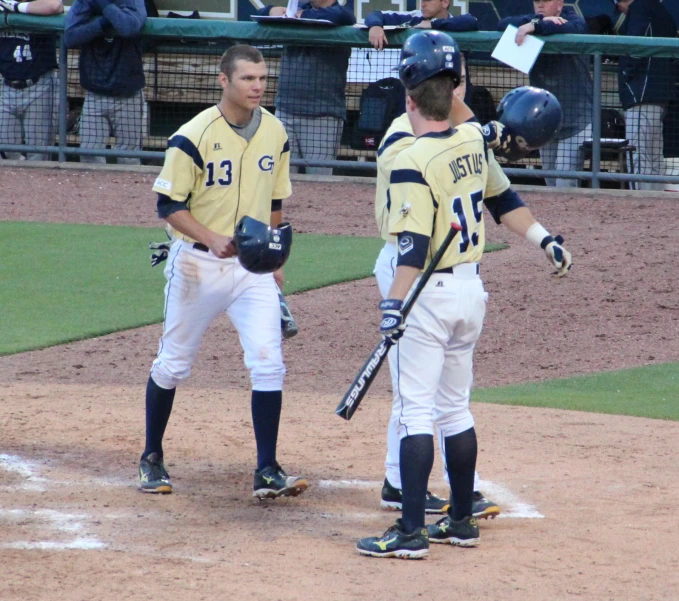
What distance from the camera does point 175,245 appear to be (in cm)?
526

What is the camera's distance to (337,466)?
18.9 feet

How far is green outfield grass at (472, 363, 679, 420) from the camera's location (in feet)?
22.4

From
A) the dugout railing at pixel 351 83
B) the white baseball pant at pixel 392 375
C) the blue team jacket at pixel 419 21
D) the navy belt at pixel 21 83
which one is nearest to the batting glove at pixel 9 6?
the dugout railing at pixel 351 83

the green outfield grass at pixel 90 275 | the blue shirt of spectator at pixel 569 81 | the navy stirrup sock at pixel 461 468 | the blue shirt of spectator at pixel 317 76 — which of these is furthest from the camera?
the blue shirt of spectator at pixel 317 76

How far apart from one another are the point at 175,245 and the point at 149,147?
7839 mm

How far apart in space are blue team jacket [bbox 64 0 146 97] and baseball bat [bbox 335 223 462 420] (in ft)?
26.5

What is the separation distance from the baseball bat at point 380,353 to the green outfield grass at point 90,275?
408cm

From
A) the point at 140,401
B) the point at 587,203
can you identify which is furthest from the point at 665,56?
the point at 140,401

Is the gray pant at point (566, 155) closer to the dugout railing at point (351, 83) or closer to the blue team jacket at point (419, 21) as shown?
the dugout railing at point (351, 83)

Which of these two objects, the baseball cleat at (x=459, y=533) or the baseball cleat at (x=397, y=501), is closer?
the baseball cleat at (x=459, y=533)

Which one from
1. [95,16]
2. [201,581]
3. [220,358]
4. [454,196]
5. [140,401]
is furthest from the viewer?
[95,16]

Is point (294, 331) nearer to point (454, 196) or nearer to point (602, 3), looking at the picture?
point (454, 196)

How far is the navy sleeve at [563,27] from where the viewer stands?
36.1 ft

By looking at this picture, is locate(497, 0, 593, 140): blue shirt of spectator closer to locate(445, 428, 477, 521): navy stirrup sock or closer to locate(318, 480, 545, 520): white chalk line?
locate(318, 480, 545, 520): white chalk line
